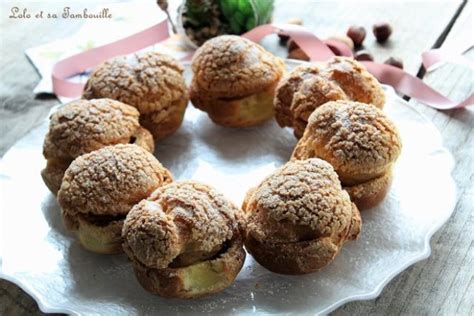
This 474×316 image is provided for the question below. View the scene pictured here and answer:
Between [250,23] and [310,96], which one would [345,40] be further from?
[310,96]

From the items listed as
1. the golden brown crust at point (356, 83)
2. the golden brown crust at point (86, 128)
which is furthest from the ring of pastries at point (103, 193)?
the golden brown crust at point (356, 83)

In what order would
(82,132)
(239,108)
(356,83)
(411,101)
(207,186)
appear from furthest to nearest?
(411,101) < (239,108) < (356,83) < (82,132) < (207,186)

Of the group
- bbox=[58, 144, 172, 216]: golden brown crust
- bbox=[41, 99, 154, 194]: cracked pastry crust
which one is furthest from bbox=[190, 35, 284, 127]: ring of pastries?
bbox=[58, 144, 172, 216]: golden brown crust

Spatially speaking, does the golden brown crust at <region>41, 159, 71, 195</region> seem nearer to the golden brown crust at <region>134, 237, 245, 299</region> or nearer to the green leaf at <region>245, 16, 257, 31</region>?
the golden brown crust at <region>134, 237, 245, 299</region>

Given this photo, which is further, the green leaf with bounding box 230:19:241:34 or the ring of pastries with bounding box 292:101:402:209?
the green leaf with bounding box 230:19:241:34

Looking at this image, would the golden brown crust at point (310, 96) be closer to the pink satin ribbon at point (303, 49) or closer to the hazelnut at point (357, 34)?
the pink satin ribbon at point (303, 49)

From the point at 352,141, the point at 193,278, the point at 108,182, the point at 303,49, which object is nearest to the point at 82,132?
the point at 108,182
